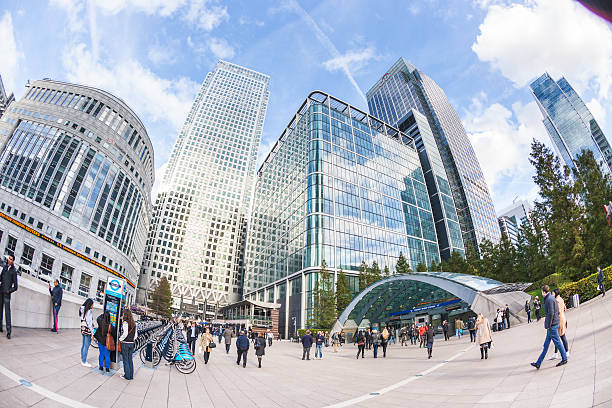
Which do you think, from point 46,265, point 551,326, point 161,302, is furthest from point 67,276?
point 551,326

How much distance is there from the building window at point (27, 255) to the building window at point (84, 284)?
10.4 metres

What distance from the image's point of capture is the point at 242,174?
5551 inches

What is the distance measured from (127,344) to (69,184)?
2134 inches

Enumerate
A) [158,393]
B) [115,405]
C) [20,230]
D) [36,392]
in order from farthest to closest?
[20,230] < [158,393] < [115,405] < [36,392]

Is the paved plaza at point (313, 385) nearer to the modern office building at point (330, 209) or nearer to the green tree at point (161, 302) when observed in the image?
the modern office building at point (330, 209)

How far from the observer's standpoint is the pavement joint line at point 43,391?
5.58 metres

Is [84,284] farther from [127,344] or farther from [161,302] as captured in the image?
[127,344]

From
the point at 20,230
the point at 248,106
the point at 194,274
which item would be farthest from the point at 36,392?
the point at 248,106

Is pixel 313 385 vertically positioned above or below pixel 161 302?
below

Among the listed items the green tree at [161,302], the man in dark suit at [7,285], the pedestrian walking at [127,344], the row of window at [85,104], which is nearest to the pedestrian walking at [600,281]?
the pedestrian walking at [127,344]

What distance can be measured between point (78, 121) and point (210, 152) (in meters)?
81.7

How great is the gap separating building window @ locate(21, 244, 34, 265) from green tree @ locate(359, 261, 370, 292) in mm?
47617

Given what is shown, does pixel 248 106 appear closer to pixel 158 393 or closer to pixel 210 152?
pixel 210 152

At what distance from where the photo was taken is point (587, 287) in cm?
2011
